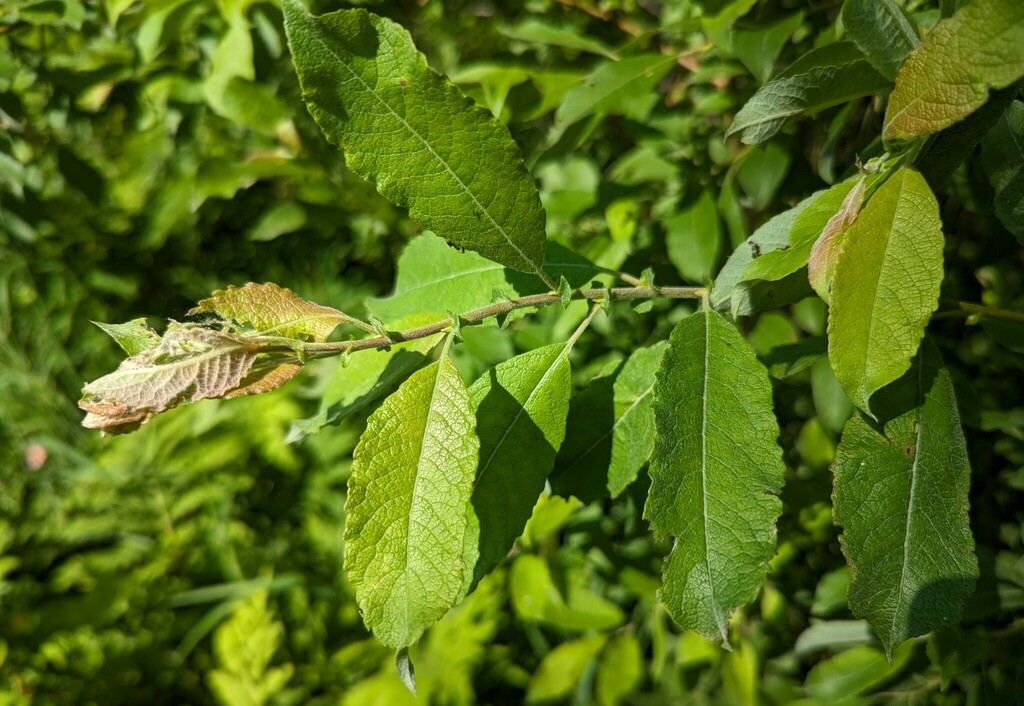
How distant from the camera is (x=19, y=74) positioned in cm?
152

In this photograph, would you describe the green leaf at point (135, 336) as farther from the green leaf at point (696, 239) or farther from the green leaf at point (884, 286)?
the green leaf at point (696, 239)

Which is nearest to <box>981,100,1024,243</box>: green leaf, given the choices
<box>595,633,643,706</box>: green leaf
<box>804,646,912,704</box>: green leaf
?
<box>804,646,912,704</box>: green leaf

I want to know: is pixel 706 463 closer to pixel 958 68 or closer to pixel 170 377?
pixel 958 68

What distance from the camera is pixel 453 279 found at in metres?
0.93

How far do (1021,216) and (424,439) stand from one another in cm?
59

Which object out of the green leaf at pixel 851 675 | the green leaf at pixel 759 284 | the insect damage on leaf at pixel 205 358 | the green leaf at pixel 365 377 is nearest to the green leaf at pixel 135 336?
the insect damage on leaf at pixel 205 358

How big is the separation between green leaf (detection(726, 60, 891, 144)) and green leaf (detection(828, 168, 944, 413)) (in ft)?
0.47

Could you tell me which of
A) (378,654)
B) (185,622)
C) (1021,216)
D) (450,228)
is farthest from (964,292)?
(185,622)

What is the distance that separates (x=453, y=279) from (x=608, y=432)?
258 millimetres

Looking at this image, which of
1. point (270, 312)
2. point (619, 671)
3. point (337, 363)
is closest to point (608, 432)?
point (270, 312)

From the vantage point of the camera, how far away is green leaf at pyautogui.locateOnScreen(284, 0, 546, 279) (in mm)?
672

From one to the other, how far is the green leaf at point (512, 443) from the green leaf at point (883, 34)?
0.38m

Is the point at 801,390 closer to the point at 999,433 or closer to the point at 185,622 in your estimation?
the point at 999,433

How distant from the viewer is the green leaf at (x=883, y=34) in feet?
2.18
